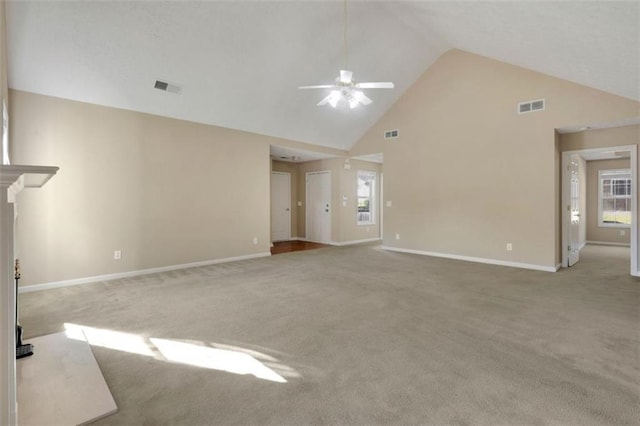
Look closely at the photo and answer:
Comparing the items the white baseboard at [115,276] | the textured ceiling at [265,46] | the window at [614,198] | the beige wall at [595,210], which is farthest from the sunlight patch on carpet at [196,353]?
the window at [614,198]

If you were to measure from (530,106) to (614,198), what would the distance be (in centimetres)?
557

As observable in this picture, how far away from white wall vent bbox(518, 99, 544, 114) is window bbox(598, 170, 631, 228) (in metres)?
5.22

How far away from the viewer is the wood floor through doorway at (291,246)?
292 inches

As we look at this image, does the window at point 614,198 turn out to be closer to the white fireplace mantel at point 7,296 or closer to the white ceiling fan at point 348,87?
the white ceiling fan at point 348,87

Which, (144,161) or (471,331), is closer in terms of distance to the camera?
(471,331)

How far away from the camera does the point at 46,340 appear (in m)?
2.62

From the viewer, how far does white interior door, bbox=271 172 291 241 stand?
895cm

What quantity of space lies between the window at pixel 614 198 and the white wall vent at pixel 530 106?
17.1 feet

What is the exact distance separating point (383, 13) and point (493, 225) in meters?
4.24

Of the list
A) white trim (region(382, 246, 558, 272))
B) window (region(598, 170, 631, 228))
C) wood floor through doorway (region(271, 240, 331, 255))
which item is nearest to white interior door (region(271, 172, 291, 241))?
wood floor through doorway (region(271, 240, 331, 255))

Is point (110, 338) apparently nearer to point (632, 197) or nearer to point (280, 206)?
point (280, 206)

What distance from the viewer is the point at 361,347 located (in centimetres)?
252

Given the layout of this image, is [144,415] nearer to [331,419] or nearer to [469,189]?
[331,419]

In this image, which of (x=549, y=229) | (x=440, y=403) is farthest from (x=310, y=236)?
(x=440, y=403)
